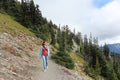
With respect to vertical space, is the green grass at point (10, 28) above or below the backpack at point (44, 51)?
above

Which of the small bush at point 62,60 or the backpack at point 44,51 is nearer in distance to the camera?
the backpack at point 44,51

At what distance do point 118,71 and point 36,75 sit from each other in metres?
112

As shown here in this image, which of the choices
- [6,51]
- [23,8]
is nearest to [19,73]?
[6,51]

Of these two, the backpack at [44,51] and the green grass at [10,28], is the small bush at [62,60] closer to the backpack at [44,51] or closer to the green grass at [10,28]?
the green grass at [10,28]

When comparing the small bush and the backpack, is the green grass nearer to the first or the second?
the small bush

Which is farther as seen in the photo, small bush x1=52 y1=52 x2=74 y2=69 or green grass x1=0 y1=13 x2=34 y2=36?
green grass x1=0 y1=13 x2=34 y2=36

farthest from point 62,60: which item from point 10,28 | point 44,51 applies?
point 10,28

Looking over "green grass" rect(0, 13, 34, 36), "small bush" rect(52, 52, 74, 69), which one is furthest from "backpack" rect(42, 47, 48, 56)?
"green grass" rect(0, 13, 34, 36)

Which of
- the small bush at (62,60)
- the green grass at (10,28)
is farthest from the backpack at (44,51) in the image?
the green grass at (10,28)

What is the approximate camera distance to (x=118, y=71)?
136m

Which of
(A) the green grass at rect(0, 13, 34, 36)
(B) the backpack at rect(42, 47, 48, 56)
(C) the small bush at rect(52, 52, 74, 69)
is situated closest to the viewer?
(B) the backpack at rect(42, 47, 48, 56)

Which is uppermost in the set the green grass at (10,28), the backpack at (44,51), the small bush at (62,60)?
the green grass at (10,28)

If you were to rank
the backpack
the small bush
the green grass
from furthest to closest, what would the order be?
the green grass < the small bush < the backpack

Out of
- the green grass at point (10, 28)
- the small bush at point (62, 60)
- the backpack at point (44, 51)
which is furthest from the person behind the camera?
the green grass at point (10, 28)
